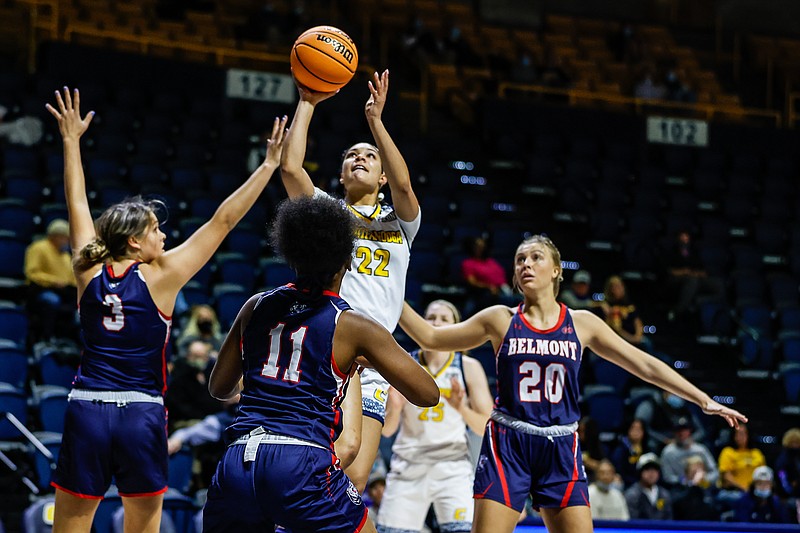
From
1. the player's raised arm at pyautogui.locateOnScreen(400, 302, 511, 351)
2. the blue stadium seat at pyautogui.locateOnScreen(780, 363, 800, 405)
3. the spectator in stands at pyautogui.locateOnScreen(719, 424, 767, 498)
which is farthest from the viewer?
the blue stadium seat at pyautogui.locateOnScreen(780, 363, 800, 405)

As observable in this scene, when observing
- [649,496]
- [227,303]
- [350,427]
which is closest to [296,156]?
[350,427]

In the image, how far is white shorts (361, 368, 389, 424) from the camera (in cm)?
519

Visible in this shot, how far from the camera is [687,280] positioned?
14.6 meters

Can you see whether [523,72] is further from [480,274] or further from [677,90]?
[480,274]

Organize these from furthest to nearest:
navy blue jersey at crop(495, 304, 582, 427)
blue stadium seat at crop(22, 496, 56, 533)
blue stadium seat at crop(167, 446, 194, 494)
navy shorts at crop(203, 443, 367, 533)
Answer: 1. blue stadium seat at crop(167, 446, 194, 494)
2. blue stadium seat at crop(22, 496, 56, 533)
3. navy blue jersey at crop(495, 304, 582, 427)
4. navy shorts at crop(203, 443, 367, 533)

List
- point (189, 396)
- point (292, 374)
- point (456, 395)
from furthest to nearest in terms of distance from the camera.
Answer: point (189, 396) → point (456, 395) → point (292, 374)

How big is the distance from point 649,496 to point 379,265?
237 inches

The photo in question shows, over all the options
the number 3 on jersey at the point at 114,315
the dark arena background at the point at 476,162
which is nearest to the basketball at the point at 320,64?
the number 3 on jersey at the point at 114,315

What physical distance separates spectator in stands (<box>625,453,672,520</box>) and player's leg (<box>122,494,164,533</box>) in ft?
20.9

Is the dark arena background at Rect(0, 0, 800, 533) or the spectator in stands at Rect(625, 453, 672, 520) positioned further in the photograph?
the dark arena background at Rect(0, 0, 800, 533)

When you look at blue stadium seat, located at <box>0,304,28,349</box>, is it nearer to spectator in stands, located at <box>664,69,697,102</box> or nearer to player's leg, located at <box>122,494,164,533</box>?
player's leg, located at <box>122,494,164,533</box>

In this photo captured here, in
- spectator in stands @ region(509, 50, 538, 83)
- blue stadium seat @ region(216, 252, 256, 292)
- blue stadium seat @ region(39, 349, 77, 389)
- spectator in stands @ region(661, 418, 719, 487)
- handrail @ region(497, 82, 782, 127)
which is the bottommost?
spectator in stands @ region(661, 418, 719, 487)

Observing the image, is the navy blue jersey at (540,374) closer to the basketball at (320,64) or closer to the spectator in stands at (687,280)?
the basketball at (320,64)

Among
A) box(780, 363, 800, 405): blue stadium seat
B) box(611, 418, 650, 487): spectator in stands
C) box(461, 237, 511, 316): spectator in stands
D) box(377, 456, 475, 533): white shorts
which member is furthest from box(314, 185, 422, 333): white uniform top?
box(780, 363, 800, 405): blue stadium seat
